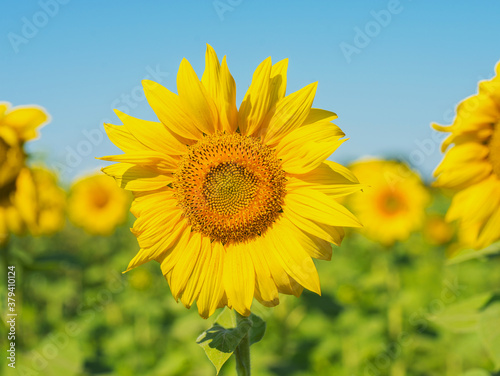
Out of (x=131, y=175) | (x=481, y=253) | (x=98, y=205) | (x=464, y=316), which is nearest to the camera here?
(x=131, y=175)

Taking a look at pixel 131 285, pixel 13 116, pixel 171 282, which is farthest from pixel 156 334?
pixel 171 282

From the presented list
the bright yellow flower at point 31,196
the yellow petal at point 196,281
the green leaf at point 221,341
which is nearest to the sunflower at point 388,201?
the bright yellow flower at point 31,196

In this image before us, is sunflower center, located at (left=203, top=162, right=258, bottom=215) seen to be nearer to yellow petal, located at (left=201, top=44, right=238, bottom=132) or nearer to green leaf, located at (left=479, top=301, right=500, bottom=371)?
yellow petal, located at (left=201, top=44, right=238, bottom=132)

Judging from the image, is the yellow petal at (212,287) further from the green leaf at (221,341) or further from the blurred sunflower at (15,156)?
the blurred sunflower at (15,156)

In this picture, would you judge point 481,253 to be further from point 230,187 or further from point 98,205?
point 98,205

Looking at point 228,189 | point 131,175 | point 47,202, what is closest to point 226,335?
point 228,189
